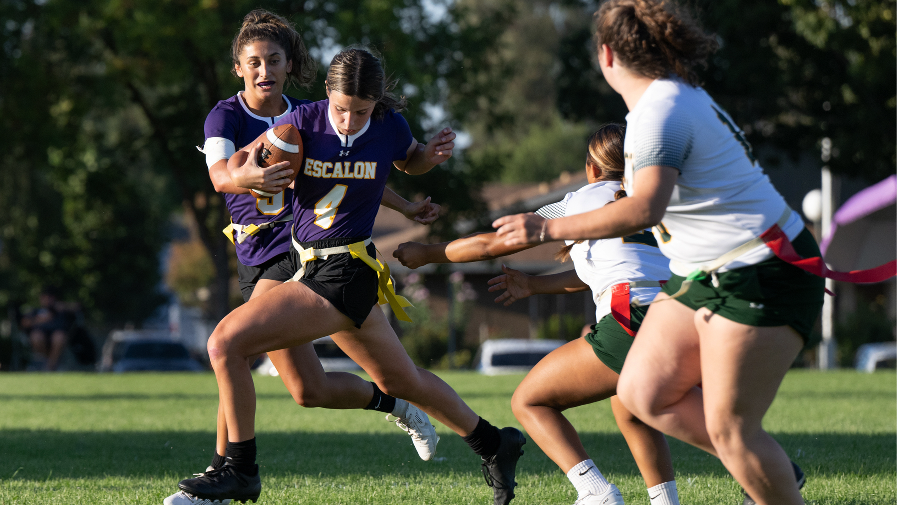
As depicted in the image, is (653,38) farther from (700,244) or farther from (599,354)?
(599,354)

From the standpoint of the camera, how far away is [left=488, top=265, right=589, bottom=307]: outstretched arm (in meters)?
4.82

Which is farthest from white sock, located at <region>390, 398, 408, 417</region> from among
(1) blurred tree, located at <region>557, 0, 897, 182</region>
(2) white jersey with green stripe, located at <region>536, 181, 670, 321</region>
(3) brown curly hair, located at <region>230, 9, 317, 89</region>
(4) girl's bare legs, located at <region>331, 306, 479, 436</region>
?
(1) blurred tree, located at <region>557, 0, 897, 182</region>

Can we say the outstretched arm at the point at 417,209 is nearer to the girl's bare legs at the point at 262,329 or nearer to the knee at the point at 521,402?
the girl's bare legs at the point at 262,329

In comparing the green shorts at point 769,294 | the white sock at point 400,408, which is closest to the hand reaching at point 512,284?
the white sock at point 400,408

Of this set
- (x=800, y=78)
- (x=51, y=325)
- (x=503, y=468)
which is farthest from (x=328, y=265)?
(x=800, y=78)

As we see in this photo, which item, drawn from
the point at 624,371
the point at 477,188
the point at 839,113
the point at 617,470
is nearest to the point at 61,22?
the point at 477,188

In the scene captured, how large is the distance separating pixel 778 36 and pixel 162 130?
15.9m

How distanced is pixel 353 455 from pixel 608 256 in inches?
132

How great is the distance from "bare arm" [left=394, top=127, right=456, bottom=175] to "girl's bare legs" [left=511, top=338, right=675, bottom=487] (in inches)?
44.2

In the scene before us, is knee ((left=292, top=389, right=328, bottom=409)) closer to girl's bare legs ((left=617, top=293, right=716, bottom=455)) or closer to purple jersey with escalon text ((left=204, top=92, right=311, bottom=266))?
purple jersey with escalon text ((left=204, top=92, right=311, bottom=266))

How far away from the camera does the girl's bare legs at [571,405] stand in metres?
4.44

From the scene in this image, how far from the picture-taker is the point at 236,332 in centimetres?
439

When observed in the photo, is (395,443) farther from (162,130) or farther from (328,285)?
(162,130)

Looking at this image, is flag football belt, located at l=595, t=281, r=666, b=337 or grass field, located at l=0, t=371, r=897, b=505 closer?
flag football belt, located at l=595, t=281, r=666, b=337
